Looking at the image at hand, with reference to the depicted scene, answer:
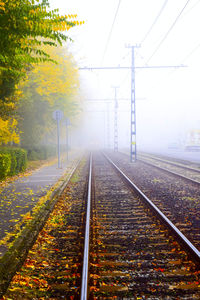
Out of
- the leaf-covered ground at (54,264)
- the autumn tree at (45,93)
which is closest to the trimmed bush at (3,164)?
the leaf-covered ground at (54,264)

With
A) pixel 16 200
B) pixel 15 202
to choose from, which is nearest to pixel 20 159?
pixel 16 200

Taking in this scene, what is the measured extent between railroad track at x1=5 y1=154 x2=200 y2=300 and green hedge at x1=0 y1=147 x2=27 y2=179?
5456mm

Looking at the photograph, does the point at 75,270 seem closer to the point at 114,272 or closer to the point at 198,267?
the point at 114,272

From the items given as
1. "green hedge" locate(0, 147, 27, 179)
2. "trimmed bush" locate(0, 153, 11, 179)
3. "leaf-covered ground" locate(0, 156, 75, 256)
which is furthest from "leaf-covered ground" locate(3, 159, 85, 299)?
"green hedge" locate(0, 147, 27, 179)

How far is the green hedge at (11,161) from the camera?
1101 cm

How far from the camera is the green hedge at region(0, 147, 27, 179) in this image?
433 inches

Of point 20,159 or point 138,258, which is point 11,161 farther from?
point 138,258

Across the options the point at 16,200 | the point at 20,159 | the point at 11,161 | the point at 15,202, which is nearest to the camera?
the point at 15,202

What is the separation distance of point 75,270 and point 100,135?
16118cm

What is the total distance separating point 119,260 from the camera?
162 inches

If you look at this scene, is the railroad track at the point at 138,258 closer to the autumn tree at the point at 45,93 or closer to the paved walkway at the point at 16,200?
the paved walkway at the point at 16,200

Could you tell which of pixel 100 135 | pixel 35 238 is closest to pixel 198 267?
pixel 35 238

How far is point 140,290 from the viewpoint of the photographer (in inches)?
129

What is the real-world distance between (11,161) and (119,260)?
33.1 feet
